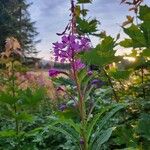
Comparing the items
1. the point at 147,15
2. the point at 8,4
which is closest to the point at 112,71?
the point at 147,15

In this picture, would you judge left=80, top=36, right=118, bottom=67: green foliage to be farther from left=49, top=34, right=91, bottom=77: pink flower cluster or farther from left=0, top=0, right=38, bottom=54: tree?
left=0, top=0, right=38, bottom=54: tree

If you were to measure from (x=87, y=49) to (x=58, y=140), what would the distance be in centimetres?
233

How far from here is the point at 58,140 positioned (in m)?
5.45

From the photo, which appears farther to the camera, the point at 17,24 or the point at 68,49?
the point at 17,24

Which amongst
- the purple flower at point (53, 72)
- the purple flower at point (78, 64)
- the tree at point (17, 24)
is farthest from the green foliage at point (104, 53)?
the tree at point (17, 24)

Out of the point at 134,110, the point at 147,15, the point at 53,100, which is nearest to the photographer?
the point at 147,15

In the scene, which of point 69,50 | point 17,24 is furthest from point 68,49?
point 17,24

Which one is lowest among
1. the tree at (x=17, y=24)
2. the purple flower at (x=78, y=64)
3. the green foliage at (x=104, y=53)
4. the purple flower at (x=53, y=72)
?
the purple flower at (x=53, y=72)

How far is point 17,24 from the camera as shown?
142ft

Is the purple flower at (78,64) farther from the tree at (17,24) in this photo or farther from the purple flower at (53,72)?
the tree at (17,24)

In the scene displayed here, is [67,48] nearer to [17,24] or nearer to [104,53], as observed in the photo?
[104,53]

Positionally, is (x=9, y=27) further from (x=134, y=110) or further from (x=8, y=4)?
(x=134, y=110)

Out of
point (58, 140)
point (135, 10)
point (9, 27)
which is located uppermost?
point (9, 27)

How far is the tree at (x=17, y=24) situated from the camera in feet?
136
